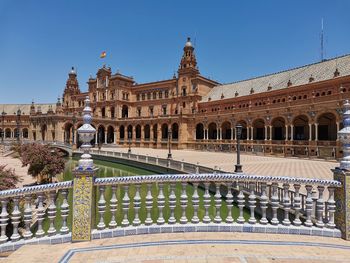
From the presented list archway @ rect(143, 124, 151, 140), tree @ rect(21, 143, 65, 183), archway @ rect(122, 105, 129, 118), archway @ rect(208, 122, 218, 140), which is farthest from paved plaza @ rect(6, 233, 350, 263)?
archway @ rect(122, 105, 129, 118)

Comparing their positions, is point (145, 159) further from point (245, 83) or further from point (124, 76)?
point (124, 76)

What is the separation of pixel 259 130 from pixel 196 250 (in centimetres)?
3872

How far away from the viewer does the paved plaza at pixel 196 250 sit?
144 inches

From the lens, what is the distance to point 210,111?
45594 millimetres

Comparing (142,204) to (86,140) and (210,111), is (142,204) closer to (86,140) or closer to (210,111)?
(86,140)

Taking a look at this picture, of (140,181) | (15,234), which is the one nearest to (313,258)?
(140,181)

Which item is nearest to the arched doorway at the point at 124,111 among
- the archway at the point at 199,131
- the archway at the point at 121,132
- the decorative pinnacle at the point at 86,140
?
the archway at the point at 121,132

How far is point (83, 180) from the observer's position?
432cm

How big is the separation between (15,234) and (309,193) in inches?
227

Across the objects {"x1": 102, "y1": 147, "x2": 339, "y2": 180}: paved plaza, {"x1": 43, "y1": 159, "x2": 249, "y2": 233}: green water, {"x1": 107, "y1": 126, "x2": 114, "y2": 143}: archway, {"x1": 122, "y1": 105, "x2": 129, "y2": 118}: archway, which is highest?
{"x1": 122, "y1": 105, "x2": 129, "y2": 118}: archway

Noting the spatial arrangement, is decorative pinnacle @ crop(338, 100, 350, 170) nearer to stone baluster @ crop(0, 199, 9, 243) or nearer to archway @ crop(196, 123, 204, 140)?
stone baluster @ crop(0, 199, 9, 243)

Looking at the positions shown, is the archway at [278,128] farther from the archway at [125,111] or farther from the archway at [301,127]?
the archway at [125,111]

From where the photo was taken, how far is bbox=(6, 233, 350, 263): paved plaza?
3.65 metres

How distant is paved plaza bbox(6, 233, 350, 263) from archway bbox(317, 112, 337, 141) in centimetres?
2950
